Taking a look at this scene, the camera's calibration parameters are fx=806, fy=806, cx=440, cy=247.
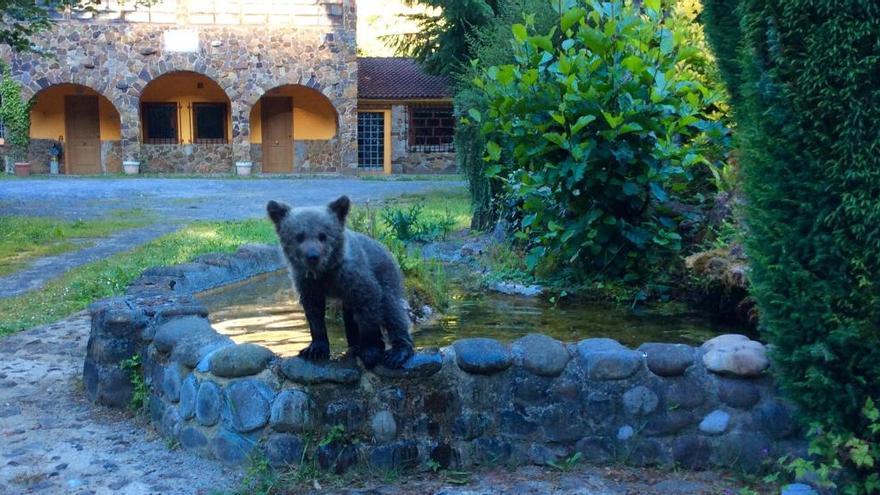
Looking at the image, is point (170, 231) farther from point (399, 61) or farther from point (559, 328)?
point (399, 61)

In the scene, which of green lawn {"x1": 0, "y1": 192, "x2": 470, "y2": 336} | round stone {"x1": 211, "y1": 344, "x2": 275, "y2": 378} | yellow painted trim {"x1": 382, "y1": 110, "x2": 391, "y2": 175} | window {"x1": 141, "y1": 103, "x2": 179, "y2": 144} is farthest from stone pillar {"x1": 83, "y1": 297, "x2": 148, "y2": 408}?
window {"x1": 141, "y1": 103, "x2": 179, "y2": 144}

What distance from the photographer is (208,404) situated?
4.43 meters

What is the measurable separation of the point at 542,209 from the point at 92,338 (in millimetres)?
4309

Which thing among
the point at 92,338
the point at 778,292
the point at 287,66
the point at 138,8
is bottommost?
the point at 92,338

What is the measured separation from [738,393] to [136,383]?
3.65m

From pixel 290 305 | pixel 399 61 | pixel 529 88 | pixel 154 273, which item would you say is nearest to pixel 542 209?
pixel 529 88

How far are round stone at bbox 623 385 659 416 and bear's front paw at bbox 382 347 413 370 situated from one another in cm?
118

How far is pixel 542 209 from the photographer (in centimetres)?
793

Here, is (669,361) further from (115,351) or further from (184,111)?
(184,111)

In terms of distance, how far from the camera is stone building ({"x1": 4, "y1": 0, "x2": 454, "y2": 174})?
29125 mm

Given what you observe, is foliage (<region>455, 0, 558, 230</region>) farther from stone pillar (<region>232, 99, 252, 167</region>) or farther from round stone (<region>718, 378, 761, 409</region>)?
stone pillar (<region>232, 99, 252, 167</region>)

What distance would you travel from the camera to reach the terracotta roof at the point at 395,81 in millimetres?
31469

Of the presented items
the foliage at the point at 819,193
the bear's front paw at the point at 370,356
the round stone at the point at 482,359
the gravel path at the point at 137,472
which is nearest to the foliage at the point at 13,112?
the gravel path at the point at 137,472

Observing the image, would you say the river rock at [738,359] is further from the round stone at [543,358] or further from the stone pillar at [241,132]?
the stone pillar at [241,132]
